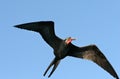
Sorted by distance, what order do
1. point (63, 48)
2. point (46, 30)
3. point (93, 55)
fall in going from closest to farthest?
point (63, 48) → point (46, 30) → point (93, 55)

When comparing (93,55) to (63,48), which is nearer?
(63,48)

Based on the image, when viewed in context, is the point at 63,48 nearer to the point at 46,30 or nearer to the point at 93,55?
the point at 46,30

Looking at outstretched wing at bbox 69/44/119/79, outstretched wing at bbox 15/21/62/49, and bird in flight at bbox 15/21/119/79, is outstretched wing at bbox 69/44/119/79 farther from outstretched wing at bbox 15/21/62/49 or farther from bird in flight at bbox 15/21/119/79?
outstretched wing at bbox 15/21/62/49

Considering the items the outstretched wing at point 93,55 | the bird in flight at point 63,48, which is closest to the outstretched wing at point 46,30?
the bird in flight at point 63,48

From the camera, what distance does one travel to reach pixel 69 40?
28.7 metres

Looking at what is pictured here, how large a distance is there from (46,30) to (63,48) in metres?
2.13

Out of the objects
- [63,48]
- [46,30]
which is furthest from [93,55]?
[46,30]

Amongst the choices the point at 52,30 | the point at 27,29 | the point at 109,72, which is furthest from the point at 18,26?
the point at 109,72

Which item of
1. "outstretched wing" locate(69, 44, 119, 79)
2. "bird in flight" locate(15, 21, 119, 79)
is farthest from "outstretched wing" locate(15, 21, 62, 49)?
"outstretched wing" locate(69, 44, 119, 79)

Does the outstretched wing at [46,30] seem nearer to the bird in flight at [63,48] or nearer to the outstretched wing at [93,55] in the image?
the bird in flight at [63,48]

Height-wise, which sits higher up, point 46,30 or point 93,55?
point 46,30

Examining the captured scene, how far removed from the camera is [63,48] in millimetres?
28719

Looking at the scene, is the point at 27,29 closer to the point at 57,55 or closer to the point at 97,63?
the point at 57,55

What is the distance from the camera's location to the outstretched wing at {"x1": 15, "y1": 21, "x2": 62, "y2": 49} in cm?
2928
